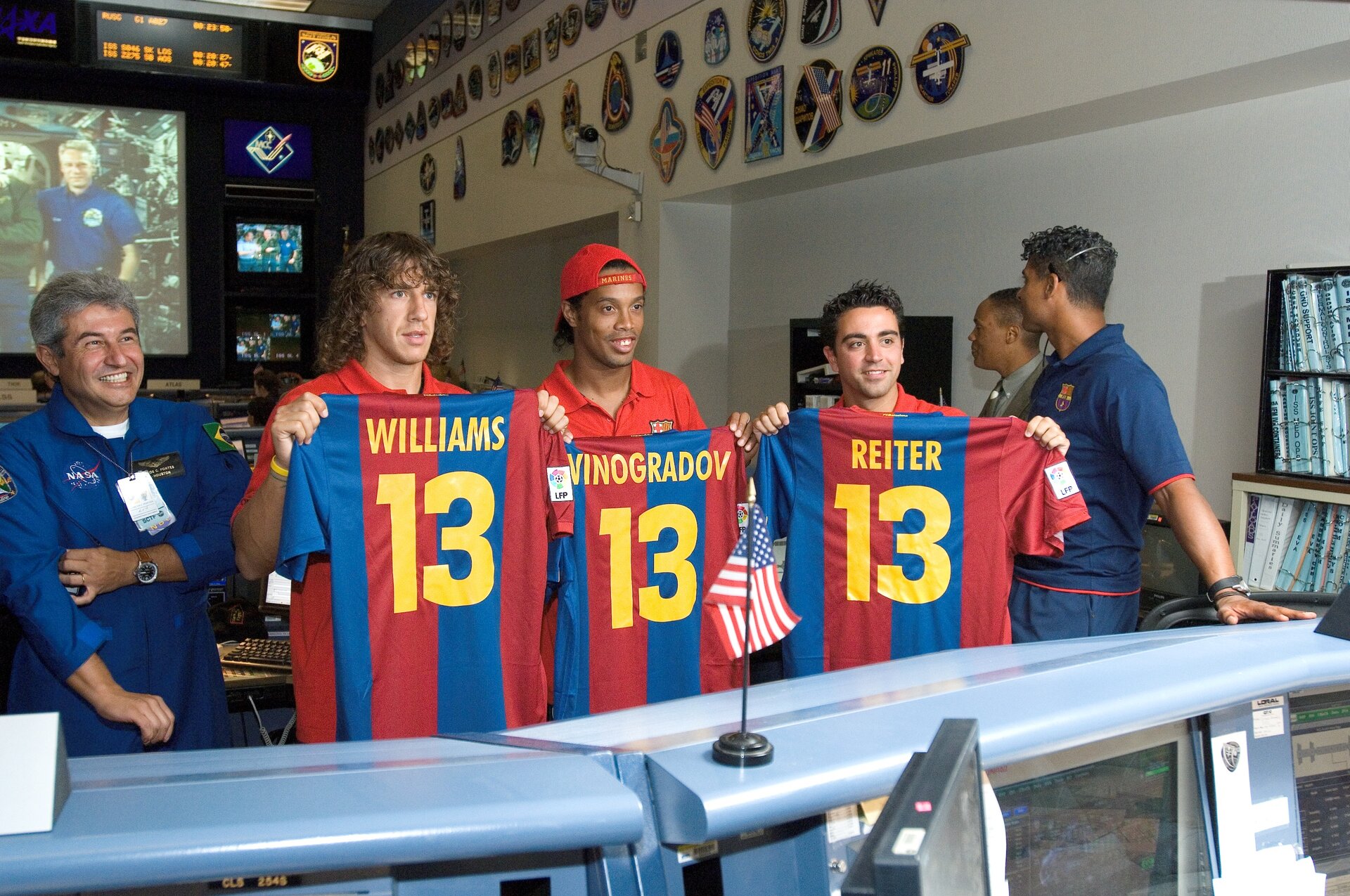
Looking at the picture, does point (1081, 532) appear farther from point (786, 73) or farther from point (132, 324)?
point (786, 73)

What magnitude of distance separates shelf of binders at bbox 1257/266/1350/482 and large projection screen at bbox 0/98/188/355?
11.4m

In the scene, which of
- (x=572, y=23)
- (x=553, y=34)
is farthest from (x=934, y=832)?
(x=553, y=34)

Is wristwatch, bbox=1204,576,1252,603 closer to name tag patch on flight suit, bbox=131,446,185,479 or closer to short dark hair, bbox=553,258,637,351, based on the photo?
short dark hair, bbox=553,258,637,351

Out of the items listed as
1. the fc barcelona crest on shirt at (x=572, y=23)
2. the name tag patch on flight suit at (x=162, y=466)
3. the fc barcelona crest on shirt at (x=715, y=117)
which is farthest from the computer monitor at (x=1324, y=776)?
the fc barcelona crest on shirt at (x=572, y=23)

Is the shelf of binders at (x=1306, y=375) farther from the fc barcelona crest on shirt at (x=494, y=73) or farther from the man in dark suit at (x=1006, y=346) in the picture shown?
the fc barcelona crest on shirt at (x=494, y=73)

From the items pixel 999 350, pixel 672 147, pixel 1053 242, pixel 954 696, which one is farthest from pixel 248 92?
pixel 954 696

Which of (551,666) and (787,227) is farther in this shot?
(787,227)

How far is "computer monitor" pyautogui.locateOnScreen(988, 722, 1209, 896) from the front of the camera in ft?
3.90

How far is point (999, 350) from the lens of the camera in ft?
14.2

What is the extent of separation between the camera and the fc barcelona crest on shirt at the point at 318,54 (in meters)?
11.9

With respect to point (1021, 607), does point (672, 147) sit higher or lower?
higher

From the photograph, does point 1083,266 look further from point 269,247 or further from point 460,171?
point 269,247

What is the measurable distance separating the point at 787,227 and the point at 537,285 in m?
4.04

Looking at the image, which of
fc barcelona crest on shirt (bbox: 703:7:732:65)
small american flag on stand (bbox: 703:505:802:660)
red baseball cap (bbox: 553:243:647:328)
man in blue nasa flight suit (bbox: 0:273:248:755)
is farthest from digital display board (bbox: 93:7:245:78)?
small american flag on stand (bbox: 703:505:802:660)
